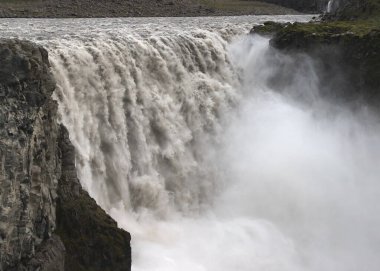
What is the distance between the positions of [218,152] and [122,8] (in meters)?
35.7

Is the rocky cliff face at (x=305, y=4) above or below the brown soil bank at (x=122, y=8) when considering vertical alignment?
above

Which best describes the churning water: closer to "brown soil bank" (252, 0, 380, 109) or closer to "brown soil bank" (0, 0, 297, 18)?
"brown soil bank" (252, 0, 380, 109)

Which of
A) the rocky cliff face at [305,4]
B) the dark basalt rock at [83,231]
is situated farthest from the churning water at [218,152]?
the rocky cliff face at [305,4]

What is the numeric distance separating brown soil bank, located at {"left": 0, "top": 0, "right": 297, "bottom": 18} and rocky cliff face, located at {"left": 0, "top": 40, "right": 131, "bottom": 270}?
36.3 metres

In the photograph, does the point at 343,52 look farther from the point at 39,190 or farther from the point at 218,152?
the point at 39,190

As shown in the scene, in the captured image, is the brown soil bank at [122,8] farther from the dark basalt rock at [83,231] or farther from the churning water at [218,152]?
the dark basalt rock at [83,231]

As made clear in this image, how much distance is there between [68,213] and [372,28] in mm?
21144

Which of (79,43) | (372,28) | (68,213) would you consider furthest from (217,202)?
(372,28)

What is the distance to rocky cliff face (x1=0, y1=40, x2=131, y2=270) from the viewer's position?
1366cm

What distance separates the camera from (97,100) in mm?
21891

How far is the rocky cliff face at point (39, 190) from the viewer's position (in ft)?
44.8

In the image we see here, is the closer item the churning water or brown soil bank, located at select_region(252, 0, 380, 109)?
the churning water

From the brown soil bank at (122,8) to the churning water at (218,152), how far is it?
23.6m

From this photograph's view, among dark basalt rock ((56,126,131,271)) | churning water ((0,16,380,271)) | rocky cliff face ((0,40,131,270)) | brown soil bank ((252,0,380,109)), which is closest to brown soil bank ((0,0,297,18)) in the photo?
churning water ((0,16,380,271))
